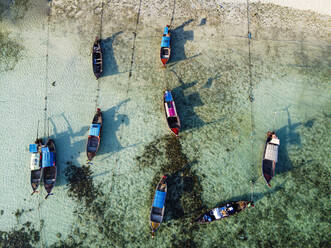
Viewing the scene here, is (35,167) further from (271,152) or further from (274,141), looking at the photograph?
(274,141)

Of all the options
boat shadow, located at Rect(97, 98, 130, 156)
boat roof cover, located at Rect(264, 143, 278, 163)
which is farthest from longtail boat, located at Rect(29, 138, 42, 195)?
boat roof cover, located at Rect(264, 143, 278, 163)

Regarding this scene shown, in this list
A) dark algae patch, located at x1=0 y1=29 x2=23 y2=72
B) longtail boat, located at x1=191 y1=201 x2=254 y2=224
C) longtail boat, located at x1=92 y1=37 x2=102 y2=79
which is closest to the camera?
longtail boat, located at x1=191 y1=201 x2=254 y2=224

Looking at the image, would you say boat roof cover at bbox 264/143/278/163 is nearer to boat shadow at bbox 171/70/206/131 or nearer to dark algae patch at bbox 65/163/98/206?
boat shadow at bbox 171/70/206/131

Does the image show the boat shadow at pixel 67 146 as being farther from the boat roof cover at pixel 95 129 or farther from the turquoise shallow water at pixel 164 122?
the boat roof cover at pixel 95 129

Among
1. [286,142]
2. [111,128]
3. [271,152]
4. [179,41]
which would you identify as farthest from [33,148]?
[286,142]

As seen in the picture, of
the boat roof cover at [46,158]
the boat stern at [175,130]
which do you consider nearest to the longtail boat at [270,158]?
the boat stern at [175,130]
